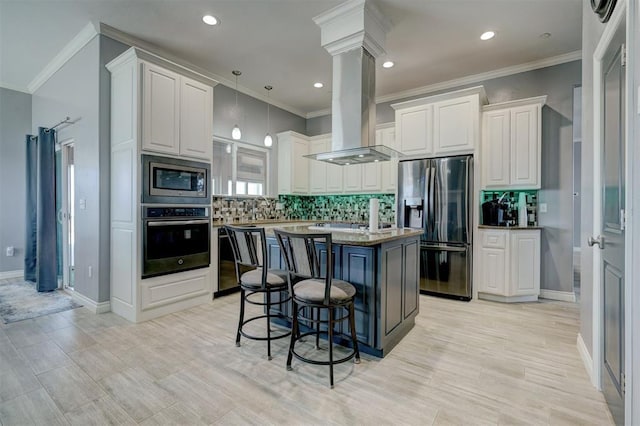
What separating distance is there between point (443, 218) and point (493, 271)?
0.91m

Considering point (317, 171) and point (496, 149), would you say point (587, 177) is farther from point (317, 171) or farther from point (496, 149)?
point (317, 171)

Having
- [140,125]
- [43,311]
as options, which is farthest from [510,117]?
[43,311]

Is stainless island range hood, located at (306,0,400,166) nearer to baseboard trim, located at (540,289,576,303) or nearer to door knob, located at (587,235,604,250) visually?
door knob, located at (587,235,604,250)

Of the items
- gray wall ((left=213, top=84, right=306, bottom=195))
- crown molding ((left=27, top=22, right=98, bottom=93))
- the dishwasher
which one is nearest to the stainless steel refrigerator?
the dishwasher

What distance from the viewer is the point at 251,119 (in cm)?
529

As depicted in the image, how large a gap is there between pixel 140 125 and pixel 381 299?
289 cm

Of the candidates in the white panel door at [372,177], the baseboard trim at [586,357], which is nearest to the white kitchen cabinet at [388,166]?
the white panel door at [372,177]

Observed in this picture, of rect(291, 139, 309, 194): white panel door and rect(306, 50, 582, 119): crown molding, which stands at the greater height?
rect(306, 50, 582, 119): crown molding

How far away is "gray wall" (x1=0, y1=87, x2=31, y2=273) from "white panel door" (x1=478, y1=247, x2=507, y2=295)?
278 inches

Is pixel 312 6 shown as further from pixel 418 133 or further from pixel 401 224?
pixel 401 224

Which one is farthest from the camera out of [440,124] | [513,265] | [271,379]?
[440,124]

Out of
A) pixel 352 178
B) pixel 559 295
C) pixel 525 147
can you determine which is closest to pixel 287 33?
pixel 352 178

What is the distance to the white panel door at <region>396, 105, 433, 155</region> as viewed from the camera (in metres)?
4.18

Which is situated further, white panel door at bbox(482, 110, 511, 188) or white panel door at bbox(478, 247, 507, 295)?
white panel door at bbox(482, 110, 511, 188)
